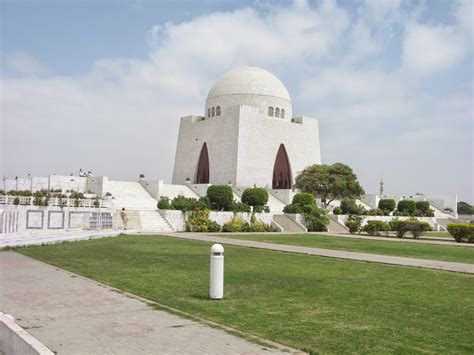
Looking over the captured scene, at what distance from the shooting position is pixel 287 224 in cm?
2686

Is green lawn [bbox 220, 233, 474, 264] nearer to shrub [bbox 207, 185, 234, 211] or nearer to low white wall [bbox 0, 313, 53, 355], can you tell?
shrub [bbox 207, 185, 234, 211]

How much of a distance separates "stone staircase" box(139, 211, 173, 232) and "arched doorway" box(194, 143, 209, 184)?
731 inches

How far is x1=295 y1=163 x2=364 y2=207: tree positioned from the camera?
35.1m

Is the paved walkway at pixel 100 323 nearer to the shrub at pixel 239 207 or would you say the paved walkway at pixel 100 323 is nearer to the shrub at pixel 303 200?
the shrub at pixel 239 207

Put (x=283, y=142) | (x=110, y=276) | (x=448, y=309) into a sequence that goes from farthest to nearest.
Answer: (x=283, y=142) → (x=110, y=276) → (x=448, y=309)

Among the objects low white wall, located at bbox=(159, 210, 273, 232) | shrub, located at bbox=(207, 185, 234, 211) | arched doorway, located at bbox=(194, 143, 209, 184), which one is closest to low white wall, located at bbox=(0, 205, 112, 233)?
low white wall, located at bbox=(159, 210, 273, 232)

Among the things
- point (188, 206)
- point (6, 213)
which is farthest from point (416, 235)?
point (6, 213)

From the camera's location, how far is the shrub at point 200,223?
2367cm

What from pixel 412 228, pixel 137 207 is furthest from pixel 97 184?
pixel 412 228

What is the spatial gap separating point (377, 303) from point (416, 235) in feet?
56.3

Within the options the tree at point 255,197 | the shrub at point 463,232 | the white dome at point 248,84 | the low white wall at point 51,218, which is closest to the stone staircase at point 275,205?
the tree at point 255,197

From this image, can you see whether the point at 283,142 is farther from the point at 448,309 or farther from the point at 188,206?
the point at 448,309

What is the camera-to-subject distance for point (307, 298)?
256 inches

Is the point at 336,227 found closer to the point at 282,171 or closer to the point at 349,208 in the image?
the point at 349,208
